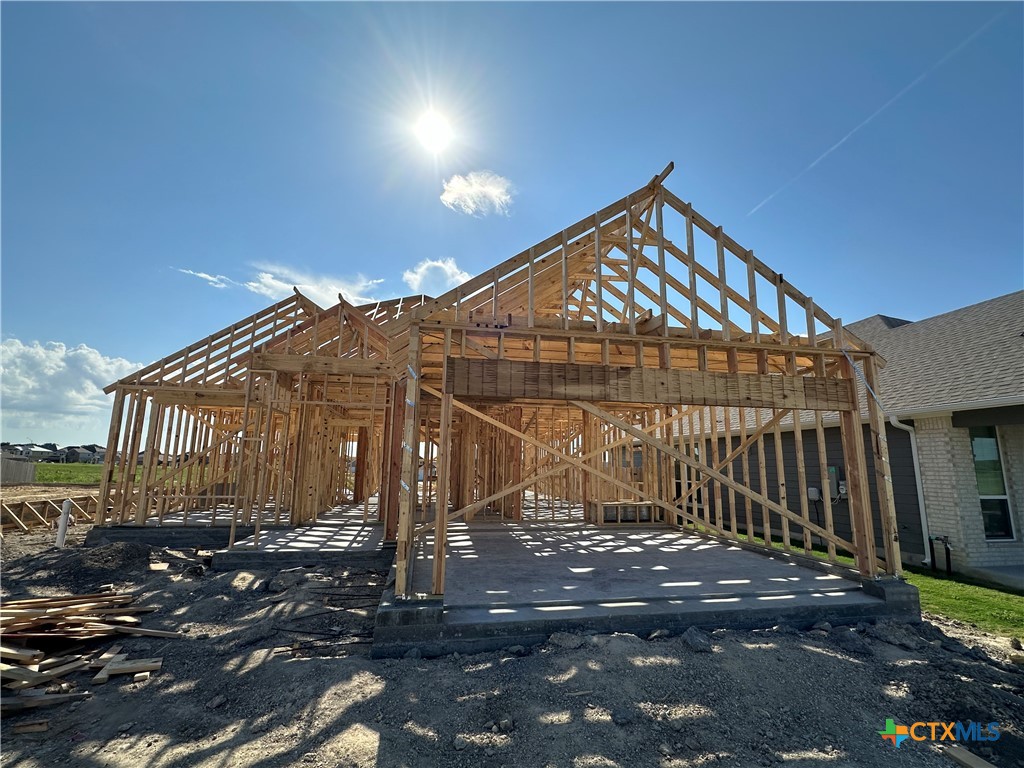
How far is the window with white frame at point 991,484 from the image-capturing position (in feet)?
31.0

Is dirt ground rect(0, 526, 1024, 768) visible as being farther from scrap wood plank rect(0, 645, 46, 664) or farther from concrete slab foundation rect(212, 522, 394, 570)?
concrete slab foundation rect(212, 522, 394, 570)

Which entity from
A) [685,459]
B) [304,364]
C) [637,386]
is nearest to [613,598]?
[685,459]

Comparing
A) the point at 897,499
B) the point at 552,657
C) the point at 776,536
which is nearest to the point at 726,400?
the point at 552,657

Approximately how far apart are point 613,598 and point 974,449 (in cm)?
947

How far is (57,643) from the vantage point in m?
5.04

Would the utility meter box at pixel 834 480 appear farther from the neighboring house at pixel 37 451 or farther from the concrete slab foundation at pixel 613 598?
the neighboring house at pixel 37 451

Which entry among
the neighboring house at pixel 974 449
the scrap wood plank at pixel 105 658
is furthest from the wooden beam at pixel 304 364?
the neighboring house at pixel 974 449

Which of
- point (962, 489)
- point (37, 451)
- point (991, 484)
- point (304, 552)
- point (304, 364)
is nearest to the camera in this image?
point (304, 552)

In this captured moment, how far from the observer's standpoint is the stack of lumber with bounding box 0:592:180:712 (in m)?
4.07

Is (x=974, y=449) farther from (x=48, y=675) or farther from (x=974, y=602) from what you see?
(x=48, y=675)

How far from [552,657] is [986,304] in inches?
646

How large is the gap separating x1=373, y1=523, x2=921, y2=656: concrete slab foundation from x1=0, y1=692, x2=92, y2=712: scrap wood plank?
8.51 ft

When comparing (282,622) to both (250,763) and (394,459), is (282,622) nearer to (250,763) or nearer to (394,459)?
(250,763)

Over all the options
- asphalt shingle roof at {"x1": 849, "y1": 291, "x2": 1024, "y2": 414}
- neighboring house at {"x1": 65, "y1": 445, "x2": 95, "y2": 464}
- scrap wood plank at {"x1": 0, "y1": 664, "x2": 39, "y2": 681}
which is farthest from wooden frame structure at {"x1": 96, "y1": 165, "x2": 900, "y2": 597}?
neighboring house at {"x1": 65, "y1": 445, "x2": 95, "y2": 464}
